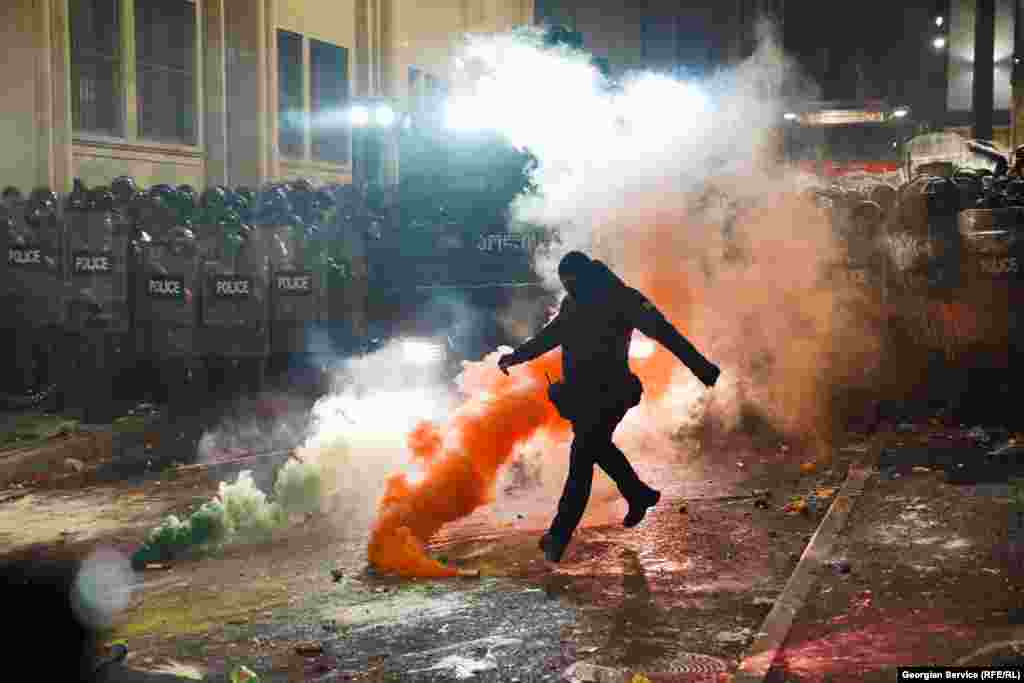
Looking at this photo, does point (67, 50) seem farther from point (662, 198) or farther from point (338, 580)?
point (338, 580)

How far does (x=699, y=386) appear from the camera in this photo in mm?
10133

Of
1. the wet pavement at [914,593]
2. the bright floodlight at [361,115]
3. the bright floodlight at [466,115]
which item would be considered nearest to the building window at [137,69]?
the bright floodlight at [361,115]

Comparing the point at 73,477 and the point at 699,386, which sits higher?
the point at 699,386

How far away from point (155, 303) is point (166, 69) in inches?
414

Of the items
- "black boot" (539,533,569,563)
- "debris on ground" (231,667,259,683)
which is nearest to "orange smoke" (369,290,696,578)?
"black boot" (539,533,569,563)

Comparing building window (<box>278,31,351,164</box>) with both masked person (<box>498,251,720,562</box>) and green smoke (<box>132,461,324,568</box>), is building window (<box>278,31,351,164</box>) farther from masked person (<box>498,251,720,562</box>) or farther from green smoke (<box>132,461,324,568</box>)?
masked person (<box>498,251,720,562</box>)

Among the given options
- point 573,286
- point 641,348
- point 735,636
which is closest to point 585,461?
point 573,286

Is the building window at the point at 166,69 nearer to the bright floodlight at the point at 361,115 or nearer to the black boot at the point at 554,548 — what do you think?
the bright floodlight at the point at 361,115

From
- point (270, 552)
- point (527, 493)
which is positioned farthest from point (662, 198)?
point (270, 552)

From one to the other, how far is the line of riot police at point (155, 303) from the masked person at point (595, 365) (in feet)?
19.1

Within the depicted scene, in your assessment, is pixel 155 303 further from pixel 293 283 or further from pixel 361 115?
pixel 361 115

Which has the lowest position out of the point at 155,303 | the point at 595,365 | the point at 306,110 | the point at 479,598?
→ the point at 479,598

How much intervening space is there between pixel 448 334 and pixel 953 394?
206 inches

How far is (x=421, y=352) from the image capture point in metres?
12.2
